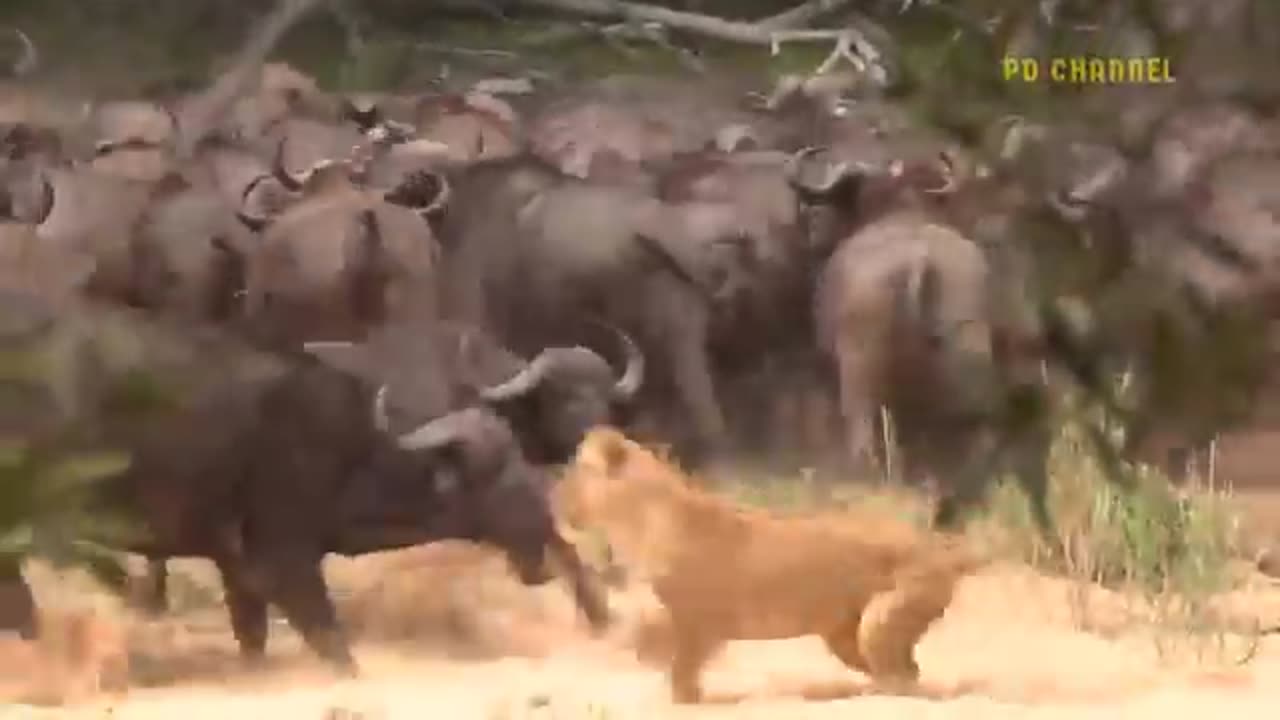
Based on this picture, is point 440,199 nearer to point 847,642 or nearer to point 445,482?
point 445,482

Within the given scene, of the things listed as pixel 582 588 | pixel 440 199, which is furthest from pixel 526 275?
pixel 582 588

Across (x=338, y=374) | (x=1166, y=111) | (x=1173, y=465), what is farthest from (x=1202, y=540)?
(x=338, y=374)

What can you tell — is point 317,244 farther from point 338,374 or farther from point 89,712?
point 89,712

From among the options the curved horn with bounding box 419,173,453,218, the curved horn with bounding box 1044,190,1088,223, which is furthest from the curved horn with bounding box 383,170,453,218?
the curved horn with bounding box 1044,190,1088,223

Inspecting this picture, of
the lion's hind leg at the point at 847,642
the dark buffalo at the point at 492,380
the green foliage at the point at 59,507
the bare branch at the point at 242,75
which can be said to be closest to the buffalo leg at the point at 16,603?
the green foliage at the point at 59,507

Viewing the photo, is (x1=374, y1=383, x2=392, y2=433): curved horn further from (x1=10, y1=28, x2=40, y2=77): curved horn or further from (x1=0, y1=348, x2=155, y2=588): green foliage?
(x1=10, y1=28, x2=40, y2=77): curved horn

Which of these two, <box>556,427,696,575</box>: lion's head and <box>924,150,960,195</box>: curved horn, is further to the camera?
<box>924,150,960,195</box>: curved horn

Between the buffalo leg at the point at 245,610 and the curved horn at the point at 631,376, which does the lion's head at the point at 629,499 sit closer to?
the curved horn at the point at 631,376
